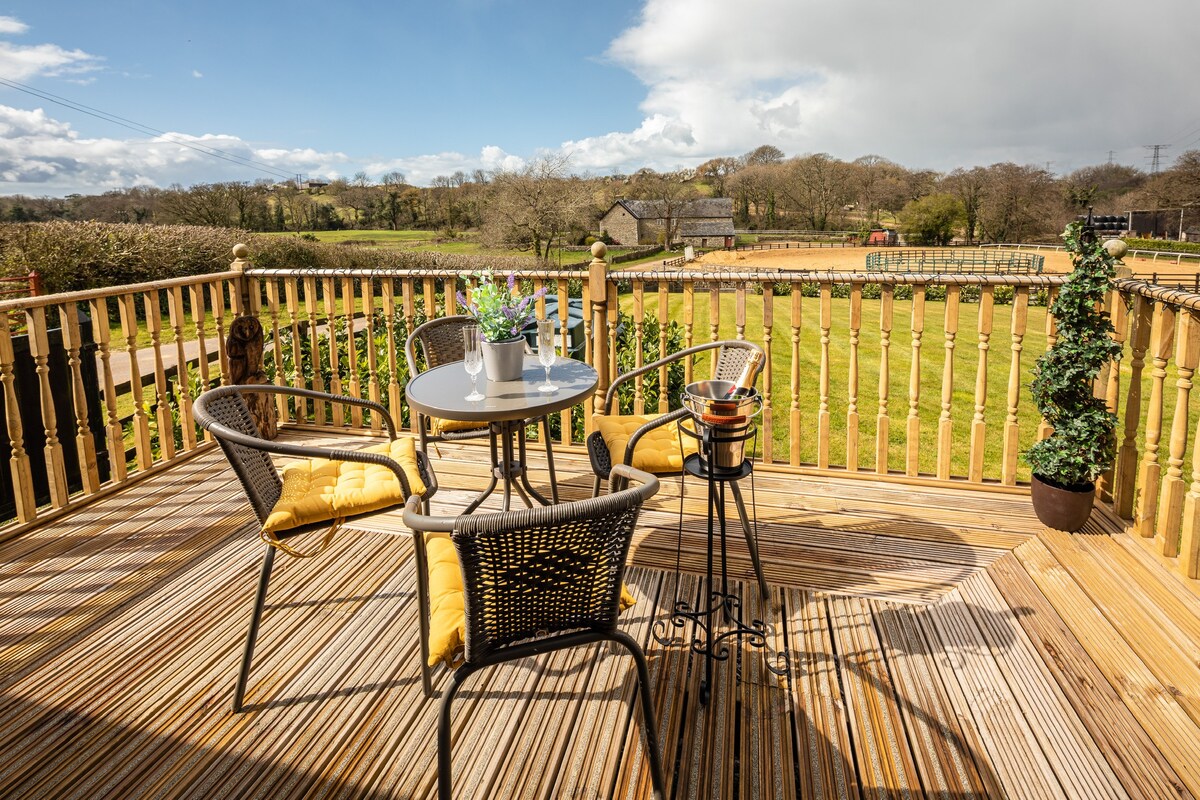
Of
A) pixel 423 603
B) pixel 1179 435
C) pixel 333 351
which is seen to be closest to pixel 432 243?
pixel 333 351

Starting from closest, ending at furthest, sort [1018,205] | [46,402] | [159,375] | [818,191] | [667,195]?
[46,402]
[159,375]
[667,195]
[1018,205]
[818,191]

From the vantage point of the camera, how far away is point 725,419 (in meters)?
1.71

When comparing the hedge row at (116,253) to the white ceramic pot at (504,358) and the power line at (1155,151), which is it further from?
the power line at (1155,151)

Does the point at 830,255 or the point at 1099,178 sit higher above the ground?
the point at 1099,178

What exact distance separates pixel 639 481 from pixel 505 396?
0.90 m

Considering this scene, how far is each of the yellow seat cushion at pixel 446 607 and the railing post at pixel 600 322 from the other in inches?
74.9

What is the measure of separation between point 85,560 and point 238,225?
1546 centimetres

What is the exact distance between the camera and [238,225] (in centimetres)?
1592

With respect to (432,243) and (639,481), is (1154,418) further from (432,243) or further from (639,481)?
(432,243)

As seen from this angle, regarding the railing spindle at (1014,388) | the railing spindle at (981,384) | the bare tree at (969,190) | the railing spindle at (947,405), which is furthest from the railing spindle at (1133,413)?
the bare tree at (969,190)

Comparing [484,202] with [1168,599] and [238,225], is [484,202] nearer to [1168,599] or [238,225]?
[238,225]

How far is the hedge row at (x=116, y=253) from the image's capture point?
9414 mm

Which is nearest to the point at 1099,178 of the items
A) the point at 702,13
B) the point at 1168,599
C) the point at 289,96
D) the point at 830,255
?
the point at 830,255

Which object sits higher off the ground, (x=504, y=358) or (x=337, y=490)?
(x=504, y=358)
